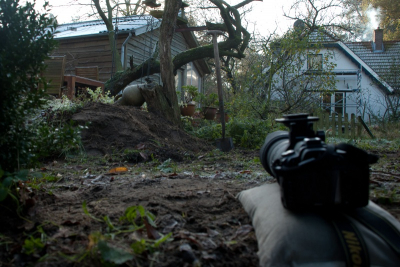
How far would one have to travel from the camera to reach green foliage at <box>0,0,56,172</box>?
6.14 feet

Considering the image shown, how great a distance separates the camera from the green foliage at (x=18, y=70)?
73.7 inches

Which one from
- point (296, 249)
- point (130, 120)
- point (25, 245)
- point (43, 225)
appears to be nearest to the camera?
point (296, 249)

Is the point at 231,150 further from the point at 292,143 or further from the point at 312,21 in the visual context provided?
the point at 312,21

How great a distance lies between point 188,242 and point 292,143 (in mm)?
656

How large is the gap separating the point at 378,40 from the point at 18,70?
84.6 ft

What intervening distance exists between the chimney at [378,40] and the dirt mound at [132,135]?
21.4m

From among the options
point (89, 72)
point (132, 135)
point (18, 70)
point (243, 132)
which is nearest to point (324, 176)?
point (18, 70)

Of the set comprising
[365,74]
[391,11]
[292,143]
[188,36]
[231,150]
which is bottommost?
[231,150]

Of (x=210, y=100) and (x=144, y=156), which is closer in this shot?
(x=144, y=156)

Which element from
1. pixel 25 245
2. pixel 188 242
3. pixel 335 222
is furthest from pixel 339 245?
pixel 25 245

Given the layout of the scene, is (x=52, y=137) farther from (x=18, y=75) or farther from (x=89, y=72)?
(x=89, y=72)

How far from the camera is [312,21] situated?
1728 cm

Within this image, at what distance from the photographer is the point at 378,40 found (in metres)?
23.2

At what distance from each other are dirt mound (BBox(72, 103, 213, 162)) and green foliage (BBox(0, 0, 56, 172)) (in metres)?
2.73
